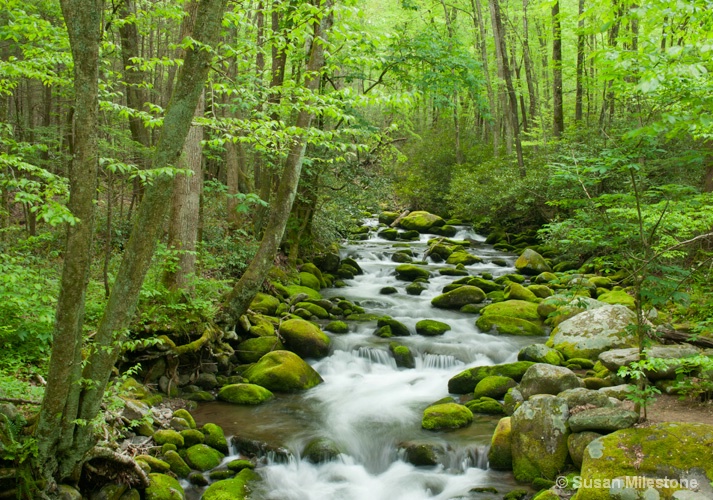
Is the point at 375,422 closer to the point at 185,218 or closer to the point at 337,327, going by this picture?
the point at 337,327

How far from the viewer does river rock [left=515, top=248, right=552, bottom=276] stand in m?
15.9

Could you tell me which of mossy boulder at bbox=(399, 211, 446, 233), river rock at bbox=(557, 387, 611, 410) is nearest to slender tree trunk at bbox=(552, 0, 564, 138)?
mossy boulder at bbox=(399, 211, 446, 233)

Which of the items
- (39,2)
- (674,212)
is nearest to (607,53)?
(674,212)

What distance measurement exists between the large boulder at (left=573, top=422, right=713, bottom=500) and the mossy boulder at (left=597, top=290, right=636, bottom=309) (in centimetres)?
651

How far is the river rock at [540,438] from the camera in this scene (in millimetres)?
5871

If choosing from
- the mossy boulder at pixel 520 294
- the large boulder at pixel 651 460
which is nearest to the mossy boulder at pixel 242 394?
the large boulder at pixel 651 460

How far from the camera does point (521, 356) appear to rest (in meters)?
9.35

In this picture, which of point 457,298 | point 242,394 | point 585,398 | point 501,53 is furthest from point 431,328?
point 501,53

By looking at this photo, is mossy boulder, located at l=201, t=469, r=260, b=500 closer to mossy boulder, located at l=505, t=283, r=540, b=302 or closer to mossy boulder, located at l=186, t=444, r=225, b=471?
mossy boulder, located at l=186, t=444, r=225, b=471

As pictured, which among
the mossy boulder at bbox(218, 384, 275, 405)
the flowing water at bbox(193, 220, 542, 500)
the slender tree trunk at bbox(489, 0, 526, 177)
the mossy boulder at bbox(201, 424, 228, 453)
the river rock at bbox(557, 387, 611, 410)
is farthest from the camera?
the slender tree trunk at bbox(489, 0, 526, 177)

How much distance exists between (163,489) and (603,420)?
4602 mm

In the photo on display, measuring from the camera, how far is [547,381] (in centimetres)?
718

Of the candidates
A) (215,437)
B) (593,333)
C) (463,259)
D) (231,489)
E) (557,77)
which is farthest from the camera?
(557,77)

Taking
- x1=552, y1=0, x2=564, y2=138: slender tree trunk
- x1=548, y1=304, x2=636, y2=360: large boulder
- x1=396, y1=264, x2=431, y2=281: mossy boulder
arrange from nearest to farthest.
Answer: x1=548, y1=304, x2=636, y2=360: large boulder
x1=396, y1=264, x2=431, y2=281: mossy boulder
x1=552, y1=0, x2=564, y2=138: slender tree trunk
